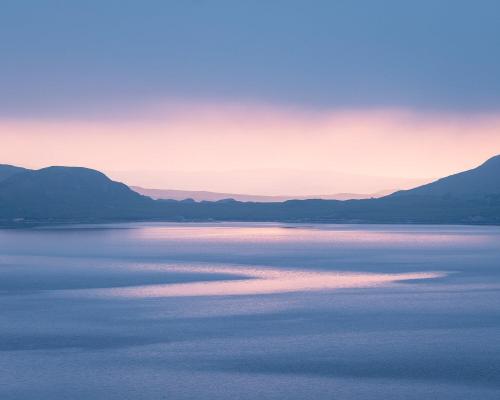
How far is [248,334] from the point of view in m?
35.4

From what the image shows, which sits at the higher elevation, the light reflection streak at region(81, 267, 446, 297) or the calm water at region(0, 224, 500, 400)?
the light reflection streak at region(81, 267, 446, 297)

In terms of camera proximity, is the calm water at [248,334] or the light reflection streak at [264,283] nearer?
the calm water at [248,334]

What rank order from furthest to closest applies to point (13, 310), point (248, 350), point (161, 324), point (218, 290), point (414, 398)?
point (218, 290)
point (13, 310)
point (161, 324)
point (248, 350)
point (414, 398)

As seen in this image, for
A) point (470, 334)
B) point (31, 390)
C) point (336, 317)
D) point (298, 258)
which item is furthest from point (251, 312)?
point (298, 258)

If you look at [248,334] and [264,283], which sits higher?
[264,283]

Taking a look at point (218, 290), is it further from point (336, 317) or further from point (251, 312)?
point (336, 317)

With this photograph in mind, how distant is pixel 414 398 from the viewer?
81.0ft

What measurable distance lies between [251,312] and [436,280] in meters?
24.8

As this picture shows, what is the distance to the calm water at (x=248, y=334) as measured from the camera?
2633cm

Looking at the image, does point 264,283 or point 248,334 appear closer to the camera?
point 248,334

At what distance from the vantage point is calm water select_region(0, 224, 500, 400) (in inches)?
1037

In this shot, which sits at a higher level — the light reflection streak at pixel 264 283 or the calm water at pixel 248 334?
the light reflection streak at pixel 264 283

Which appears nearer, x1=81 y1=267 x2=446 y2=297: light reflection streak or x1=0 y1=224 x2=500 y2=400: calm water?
x1=0 y1=224 x2=500 y2=400: calm water

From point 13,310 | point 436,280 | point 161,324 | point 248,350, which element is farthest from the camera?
point 436,280
